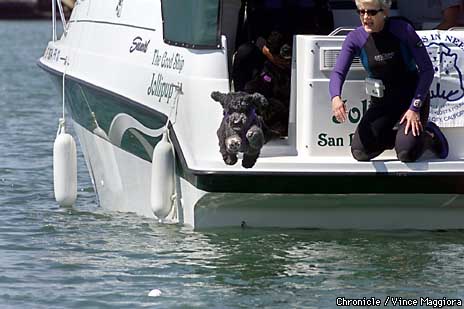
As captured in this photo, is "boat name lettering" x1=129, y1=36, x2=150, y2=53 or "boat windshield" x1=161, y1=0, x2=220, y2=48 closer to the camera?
"boat windshield" x1=161, y1=0, x2=220, y2=48

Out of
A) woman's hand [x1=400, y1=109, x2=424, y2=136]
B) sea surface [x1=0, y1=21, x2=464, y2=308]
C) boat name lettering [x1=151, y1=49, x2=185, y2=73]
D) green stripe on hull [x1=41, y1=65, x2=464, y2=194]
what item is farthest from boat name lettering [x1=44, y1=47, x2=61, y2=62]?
woman's hand [x1=400, y1=109, x2=424, y2=136]

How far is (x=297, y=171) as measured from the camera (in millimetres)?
7957

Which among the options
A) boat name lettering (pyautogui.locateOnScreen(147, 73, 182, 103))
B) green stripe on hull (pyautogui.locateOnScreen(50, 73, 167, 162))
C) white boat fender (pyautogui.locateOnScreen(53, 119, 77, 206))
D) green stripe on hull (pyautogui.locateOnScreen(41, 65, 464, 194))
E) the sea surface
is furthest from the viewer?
white boat fender (pyautogui.locateOnScreen(53, 119, 77, 206))

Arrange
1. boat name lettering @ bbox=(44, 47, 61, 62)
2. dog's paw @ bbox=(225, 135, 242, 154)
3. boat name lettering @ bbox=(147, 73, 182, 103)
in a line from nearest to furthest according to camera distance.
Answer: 1. dog's paw @ bbox=(225, 135, 242, 154)
2. boat name lettering @ bbox=(147, 73, 182, 103)
3. boat name lettering @ bbox=(44, 47, 61, 62)

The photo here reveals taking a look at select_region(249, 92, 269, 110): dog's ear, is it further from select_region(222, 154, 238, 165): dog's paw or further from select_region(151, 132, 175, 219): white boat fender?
select_region(151, 132, 175, 219): white boat fender

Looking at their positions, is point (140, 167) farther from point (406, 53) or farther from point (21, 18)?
point (21, 18)

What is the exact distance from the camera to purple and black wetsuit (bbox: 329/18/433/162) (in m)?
8.02

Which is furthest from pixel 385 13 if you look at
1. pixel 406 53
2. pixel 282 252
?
pixel 282 252

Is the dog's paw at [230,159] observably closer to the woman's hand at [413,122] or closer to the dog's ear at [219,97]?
the dog's ear at [219,97]

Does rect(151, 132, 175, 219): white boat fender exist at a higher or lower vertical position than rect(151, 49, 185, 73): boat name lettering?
lower

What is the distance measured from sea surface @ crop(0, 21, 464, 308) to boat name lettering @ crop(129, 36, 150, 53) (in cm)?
118

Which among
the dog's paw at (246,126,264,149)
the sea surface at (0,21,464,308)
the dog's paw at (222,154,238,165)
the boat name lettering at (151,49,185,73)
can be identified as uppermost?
the boat name lettering at (151,49,185,73)

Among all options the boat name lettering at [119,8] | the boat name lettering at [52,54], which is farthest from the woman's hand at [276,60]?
the boat name lettering at [52,54]

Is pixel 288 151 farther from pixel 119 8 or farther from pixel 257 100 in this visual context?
pixel 119 8
